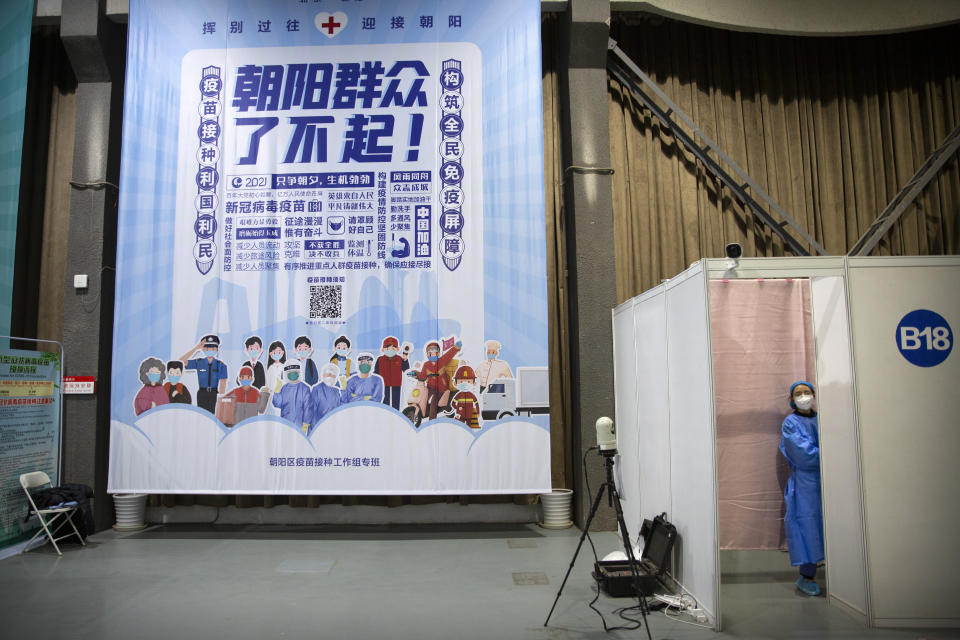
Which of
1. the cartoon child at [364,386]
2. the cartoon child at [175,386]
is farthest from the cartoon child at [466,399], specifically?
the cartoon child at [175,386]

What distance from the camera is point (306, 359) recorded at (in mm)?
5270

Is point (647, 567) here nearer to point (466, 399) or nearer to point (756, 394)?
point (756, 394)

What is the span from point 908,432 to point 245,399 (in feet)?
15.8

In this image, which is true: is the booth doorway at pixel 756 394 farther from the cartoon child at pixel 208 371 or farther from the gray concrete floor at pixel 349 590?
the cartoon child at pixel 208 371

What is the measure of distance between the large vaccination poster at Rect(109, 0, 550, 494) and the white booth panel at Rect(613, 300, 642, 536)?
649 millimetres

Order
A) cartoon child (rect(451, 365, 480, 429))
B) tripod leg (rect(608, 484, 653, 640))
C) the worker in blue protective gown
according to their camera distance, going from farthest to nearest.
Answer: cartoon child (rect(451, 365, 480, 429))
the worker in blue protective gown
tripod leg (rect(608, 484, 653, 640))

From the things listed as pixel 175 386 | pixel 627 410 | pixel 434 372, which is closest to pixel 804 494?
pixel 627 410

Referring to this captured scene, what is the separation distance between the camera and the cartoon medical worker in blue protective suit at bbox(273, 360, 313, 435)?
17.1 ft

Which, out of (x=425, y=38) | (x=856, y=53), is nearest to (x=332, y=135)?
(x=425, y=38)

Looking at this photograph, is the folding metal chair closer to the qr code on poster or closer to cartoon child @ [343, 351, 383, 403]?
→ cartoon child @ [343, 351, 383, 403]

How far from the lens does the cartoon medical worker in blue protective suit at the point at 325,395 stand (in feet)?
17.1

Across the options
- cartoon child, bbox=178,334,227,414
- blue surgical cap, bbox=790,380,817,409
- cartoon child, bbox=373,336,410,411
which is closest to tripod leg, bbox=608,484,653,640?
blue surgical cap, bbox=790,380,817,409

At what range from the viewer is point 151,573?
4.26m

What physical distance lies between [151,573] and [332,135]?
383 centimetres
